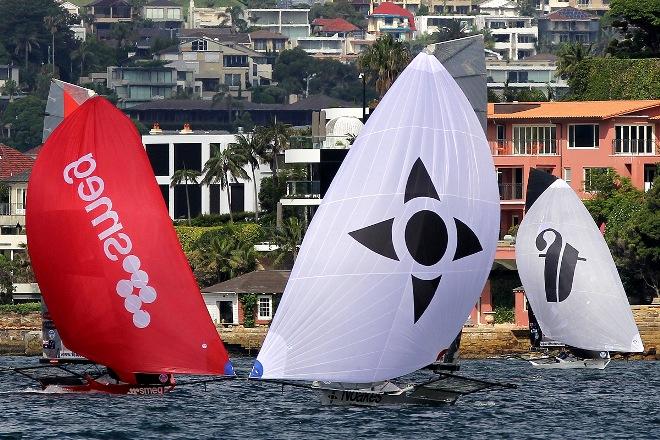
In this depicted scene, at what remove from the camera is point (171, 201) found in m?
124

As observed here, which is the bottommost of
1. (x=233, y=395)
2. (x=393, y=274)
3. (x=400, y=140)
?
(x=233, y=395)

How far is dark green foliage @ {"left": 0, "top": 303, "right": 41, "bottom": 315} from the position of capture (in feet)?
279

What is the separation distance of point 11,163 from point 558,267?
68237 mm

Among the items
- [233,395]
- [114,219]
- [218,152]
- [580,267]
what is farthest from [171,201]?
[114,219]

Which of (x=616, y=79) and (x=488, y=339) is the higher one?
(x=616, y=79)

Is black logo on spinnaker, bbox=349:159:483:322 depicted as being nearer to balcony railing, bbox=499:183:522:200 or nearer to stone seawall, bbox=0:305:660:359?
stone seawall, bbox=0:305:660:359

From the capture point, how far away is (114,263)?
44.7m

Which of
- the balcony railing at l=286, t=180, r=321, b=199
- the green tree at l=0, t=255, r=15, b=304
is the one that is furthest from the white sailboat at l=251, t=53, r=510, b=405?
the balcony railing at l=286, t=180, r=321, b=199

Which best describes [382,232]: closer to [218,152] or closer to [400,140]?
[400,140]

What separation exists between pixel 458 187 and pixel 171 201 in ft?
270

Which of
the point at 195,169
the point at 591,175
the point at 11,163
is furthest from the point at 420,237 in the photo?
the point at 11,163

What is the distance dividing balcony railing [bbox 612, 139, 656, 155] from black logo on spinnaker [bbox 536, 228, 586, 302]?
1137 inches

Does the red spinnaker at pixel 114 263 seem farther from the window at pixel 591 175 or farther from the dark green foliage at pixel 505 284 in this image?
the window at pixel 591 175

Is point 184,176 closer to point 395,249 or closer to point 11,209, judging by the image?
point 11,209
